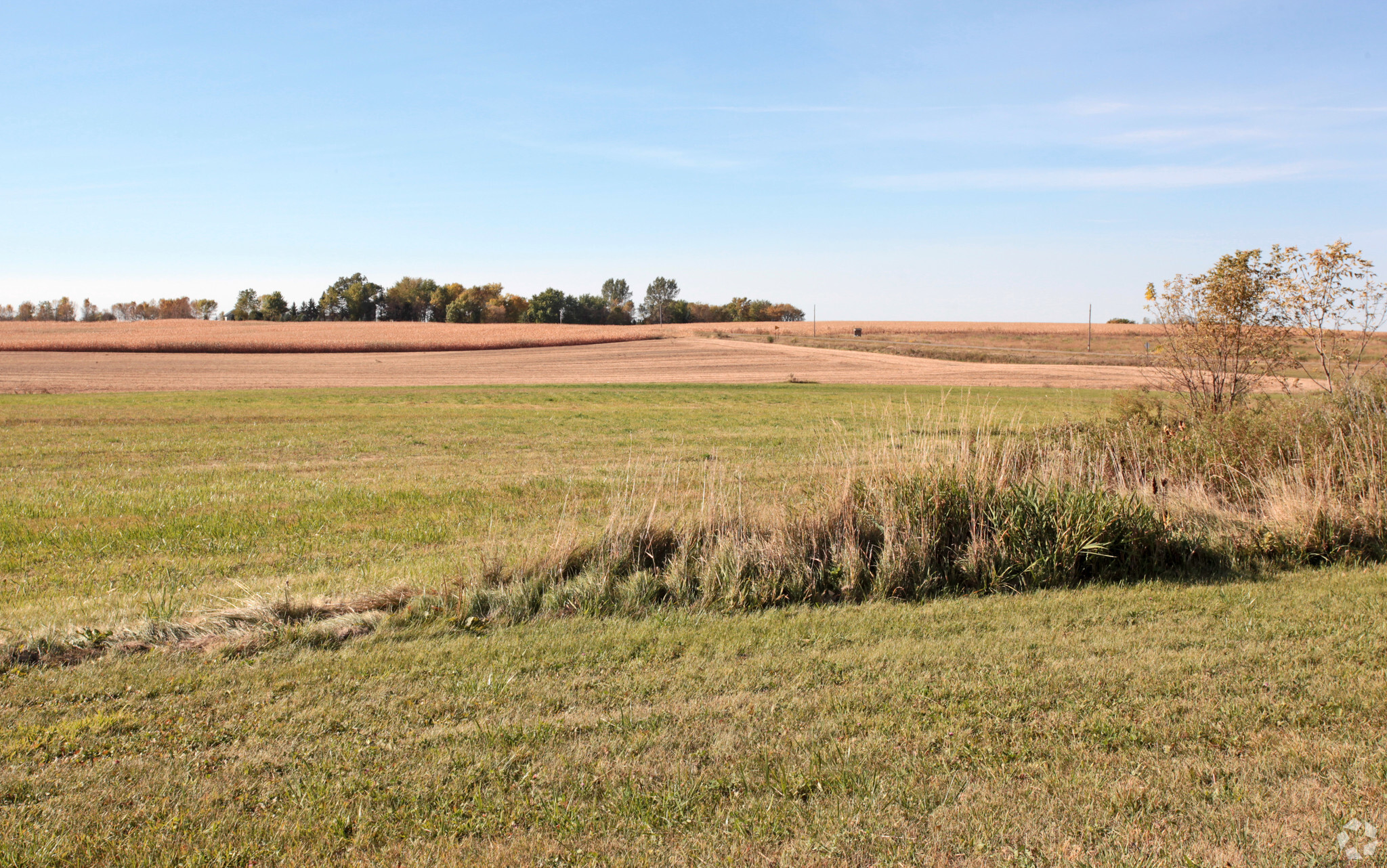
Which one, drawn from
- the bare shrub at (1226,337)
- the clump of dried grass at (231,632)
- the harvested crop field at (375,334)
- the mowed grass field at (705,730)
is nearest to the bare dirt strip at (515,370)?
the harvested crop field at (375,334)

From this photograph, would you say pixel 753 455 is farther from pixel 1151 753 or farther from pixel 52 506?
pixel 1151 753

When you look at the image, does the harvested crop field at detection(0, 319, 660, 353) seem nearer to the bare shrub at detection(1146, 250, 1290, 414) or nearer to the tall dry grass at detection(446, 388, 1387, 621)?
the bare shrub at detection(1146, 250, 1290, 414)

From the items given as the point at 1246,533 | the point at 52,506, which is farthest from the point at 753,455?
the point at 52,506

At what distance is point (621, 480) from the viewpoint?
1461 cm

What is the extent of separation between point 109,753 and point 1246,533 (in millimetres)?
10265

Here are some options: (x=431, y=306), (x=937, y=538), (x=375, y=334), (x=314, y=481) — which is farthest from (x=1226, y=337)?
(x=431, y=306)

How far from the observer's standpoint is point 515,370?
58438mm

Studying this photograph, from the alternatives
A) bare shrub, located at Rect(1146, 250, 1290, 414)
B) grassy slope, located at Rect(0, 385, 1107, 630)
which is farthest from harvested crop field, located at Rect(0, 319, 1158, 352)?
bare shrub, located at Rect(1146, 250, 1290, 414)

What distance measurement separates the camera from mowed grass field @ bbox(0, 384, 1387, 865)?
378 centimetres

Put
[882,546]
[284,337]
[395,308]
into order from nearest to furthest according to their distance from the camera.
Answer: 1. [882,546]
2. [284,337]
3. [395,308]

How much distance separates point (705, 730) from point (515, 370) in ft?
181
